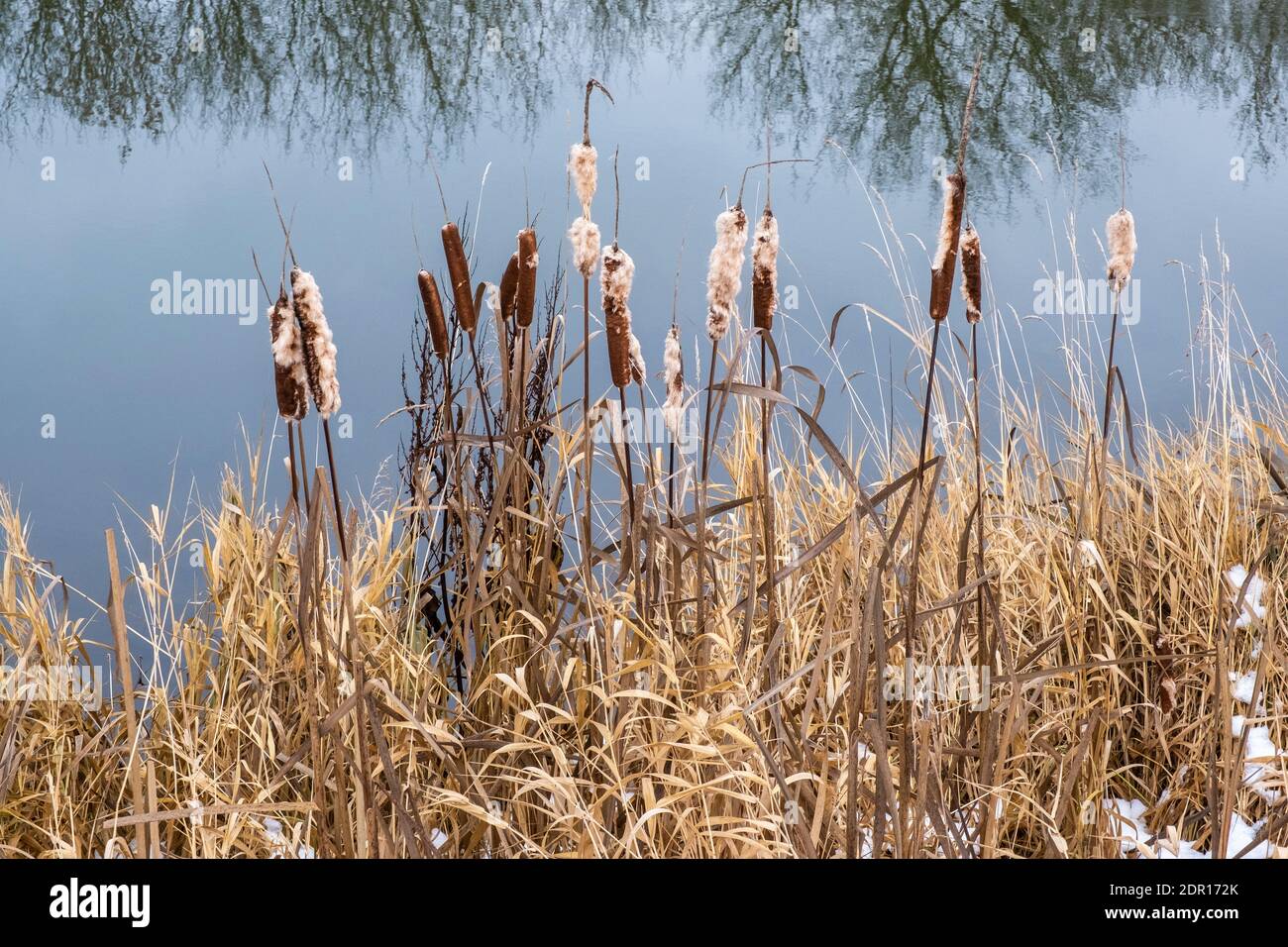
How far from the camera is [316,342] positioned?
5.03ft

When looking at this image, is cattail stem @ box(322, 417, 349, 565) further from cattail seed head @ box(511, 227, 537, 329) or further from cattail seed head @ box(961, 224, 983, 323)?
cattail seed head @ box(961, 224, 983, 323)

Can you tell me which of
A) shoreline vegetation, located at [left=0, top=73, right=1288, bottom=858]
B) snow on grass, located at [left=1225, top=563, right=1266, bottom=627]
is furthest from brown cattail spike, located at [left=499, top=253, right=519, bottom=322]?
snow on grass, located at [left=1225, top=563, right=1266, bottom=627]

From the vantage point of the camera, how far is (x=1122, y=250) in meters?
2.17

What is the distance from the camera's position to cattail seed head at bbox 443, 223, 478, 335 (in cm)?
204

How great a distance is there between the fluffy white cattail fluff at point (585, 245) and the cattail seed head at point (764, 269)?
270 mm

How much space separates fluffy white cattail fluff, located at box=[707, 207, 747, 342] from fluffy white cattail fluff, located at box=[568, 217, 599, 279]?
193 millimetres

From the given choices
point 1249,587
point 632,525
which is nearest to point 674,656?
A: point 632,525

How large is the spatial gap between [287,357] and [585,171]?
0.63 meters

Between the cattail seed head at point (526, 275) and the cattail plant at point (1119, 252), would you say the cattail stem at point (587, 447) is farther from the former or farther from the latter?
the cattail plant at point (1119, 252)

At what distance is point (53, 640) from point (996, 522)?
2660mm

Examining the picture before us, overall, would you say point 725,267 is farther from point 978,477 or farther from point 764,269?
point 978,477

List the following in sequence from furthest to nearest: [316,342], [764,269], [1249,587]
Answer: [1249,587] → [764,269] → [316,342]

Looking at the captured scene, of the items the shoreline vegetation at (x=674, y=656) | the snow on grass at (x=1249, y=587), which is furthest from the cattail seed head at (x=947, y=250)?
the snow on grass at (x=1249, y=587)
